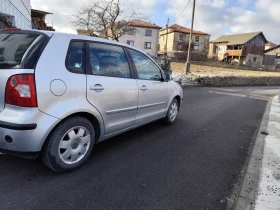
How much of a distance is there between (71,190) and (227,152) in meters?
2.78

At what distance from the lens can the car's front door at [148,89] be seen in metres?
3.83

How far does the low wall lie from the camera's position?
16812 mm

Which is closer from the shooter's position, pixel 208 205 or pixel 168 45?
pixel 208 205

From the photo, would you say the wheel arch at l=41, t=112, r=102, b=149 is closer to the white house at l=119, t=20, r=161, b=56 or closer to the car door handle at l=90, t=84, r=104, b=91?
the car door handle at l=90, t=84, r=104, b=91

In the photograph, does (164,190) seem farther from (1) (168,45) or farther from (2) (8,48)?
(1) (168,45)

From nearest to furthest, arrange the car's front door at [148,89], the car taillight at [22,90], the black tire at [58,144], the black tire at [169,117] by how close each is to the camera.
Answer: the car taillight at [22,90], the black tire at [58,144], the car's front door at [148,89], the black tire at [169,117]

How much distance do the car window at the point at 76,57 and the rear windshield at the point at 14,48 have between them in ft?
1.34

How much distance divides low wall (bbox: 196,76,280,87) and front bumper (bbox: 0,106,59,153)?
49.1 ft

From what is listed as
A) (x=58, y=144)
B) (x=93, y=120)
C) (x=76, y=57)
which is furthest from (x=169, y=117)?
(x=58, y=144)

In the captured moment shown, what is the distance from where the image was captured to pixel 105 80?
303cm

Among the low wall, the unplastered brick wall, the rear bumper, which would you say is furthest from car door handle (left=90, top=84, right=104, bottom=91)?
the unplastered brick wall

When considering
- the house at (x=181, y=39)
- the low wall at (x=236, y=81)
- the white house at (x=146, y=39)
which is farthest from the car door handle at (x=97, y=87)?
the house at (x=181, y=39)

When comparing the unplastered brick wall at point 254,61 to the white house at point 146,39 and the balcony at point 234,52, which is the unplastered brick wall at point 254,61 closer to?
the balcony at point 234,52

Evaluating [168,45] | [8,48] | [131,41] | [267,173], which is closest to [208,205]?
[267,173]
